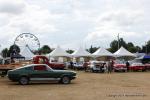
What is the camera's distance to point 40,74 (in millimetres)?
26531

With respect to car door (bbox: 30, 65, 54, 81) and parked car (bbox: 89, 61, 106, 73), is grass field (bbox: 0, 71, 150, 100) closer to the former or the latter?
car door (bbox: 30, 65, 54, 81)

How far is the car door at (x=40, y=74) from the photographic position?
87.0ft

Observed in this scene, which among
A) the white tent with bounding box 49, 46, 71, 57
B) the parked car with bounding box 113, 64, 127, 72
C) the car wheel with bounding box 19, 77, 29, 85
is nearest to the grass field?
the car wheel with bounding box 19, 77, 29, 85

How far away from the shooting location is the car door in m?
26.5

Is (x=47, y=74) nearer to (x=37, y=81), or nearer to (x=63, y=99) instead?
(x=37, y=81)

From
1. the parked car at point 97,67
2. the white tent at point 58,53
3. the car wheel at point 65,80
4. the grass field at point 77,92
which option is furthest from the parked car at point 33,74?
the white tent at point 58,53

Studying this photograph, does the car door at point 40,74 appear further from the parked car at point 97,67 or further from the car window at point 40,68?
the parked car at point 97,67

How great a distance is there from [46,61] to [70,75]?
14.5m

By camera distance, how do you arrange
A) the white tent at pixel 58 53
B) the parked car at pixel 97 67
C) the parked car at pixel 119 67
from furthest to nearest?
the white tent at pixel 58 53 → the parked car at pixel 119 67 → the parked car at pixel 97 67

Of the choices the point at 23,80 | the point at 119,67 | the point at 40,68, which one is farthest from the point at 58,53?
the point at 23,80

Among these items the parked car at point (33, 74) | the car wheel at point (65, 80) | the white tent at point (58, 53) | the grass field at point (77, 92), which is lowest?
the grass field at point (77, 92)

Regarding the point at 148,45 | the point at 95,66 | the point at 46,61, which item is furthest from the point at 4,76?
the point at 148,45

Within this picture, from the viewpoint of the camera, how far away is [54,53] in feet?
210

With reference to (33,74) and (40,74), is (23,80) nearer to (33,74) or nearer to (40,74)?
(33,74)
